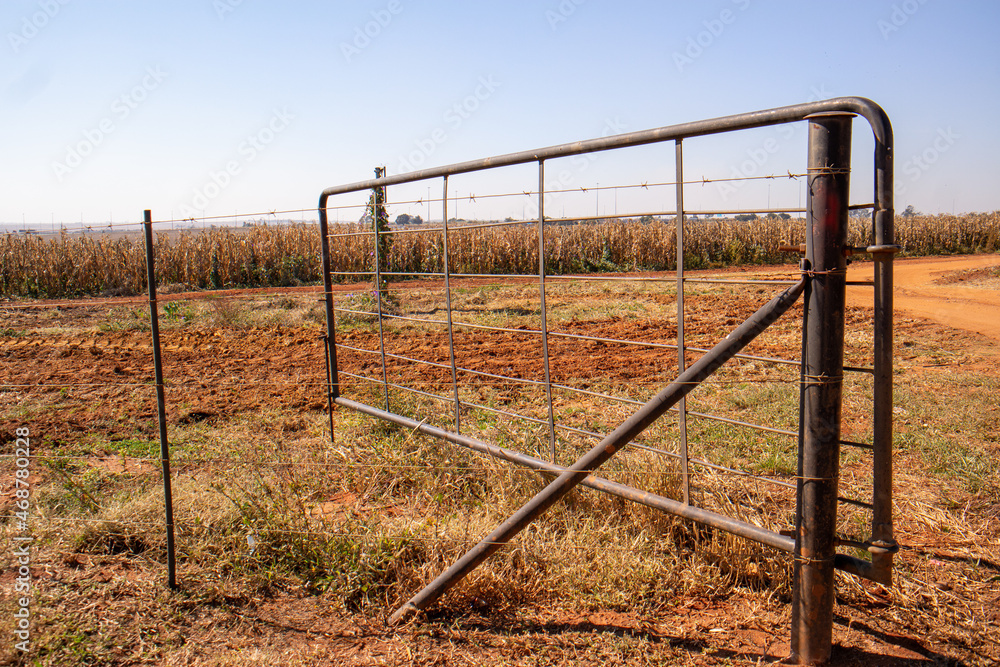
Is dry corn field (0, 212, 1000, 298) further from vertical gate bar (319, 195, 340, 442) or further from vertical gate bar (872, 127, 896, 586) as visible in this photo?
vertical gate bar (872, 127, 896, 586)

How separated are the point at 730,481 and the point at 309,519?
2337 mm

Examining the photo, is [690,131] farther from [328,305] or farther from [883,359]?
[328,305]

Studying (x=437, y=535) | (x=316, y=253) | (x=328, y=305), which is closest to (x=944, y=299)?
(x=328, y=305)

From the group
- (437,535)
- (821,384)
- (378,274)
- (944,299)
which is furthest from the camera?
(944,299)

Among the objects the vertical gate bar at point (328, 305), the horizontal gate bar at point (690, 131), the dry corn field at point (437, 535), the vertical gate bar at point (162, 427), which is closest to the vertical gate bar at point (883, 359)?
the horizontal gate bar at point (690, 131)

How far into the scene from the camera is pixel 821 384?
222 cm

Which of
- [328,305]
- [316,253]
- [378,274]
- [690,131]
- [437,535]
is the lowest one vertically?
[437,535]

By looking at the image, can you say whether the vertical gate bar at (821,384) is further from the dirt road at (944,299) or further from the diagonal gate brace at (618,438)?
the dirt road at (944,299)

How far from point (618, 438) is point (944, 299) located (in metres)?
12.4

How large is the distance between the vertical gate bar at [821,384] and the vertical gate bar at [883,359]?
4.4 inches

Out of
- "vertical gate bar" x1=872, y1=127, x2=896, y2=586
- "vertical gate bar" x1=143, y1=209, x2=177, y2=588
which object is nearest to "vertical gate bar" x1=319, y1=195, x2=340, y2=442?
"vertical gate bar" x1=143, y1=209, x2=177, y2=588

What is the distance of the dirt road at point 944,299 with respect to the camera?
30.7 feet

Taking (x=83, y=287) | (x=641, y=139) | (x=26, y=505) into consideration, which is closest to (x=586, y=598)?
(x=641, y=139)

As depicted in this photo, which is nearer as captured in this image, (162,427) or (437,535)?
(437,535)
